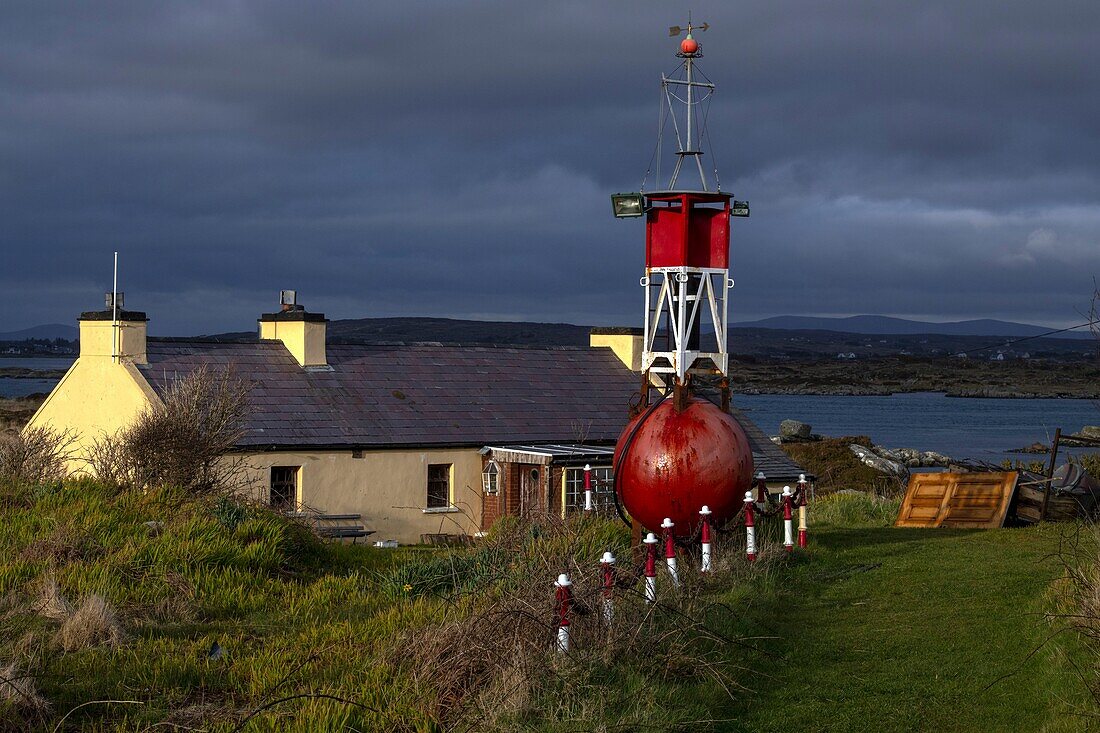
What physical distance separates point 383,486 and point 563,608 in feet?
59.5

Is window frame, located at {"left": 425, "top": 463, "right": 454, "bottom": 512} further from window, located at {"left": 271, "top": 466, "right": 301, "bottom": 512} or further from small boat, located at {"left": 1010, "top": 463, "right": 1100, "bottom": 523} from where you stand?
small boat, located at {"left": 1010, "top": 463, "right": 1100, "bottom": 523}

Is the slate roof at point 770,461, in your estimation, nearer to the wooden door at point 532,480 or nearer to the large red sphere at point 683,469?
the wooden door at point 532,480

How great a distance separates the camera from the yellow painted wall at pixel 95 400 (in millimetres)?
25844

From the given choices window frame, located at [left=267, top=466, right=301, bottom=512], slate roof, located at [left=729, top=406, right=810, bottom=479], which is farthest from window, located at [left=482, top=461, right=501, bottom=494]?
slate roof, located at [left=729, top=406, right=810, bottom=479]

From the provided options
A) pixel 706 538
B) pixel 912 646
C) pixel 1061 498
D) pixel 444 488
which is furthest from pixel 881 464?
pixel 912 646

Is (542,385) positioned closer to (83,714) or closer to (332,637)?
(332,637)

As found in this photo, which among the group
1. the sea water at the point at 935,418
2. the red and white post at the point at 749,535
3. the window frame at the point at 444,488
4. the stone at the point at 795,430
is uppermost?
the red and white post at the point at 749,535

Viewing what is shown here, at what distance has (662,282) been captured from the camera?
16578 millimetres

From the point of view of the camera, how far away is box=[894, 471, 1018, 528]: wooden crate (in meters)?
20.7

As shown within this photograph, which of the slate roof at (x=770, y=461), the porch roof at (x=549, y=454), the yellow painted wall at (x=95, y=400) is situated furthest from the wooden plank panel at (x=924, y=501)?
the yellow painted wall at (x=95, y=400)

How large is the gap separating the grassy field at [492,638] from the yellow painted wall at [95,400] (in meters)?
9.68

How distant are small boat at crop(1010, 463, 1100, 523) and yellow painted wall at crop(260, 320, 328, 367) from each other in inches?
633

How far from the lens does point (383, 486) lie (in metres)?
26.8

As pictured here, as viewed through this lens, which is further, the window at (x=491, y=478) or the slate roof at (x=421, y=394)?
the window at (x=491, y=478)
